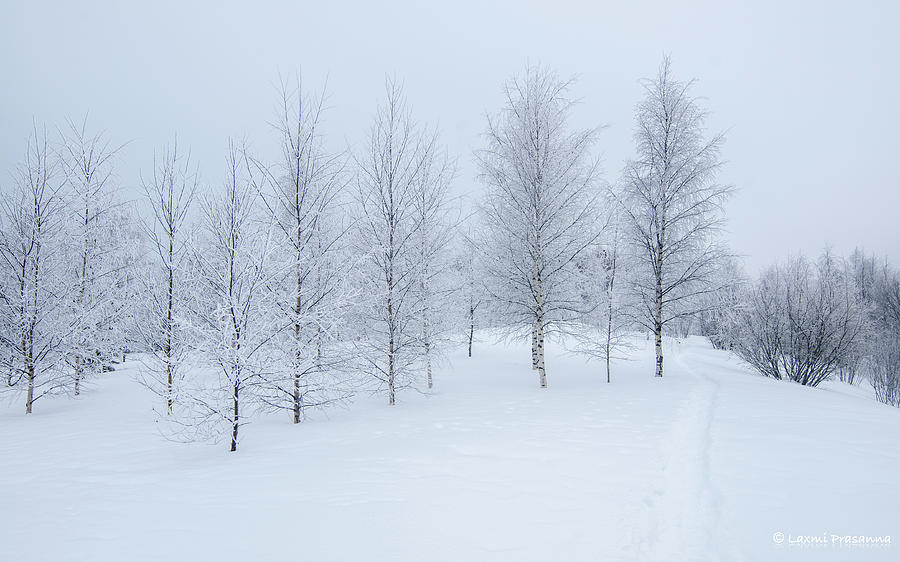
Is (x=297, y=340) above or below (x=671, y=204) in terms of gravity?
below

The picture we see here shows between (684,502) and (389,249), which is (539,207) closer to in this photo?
(389,249)

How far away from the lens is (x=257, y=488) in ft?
15.9

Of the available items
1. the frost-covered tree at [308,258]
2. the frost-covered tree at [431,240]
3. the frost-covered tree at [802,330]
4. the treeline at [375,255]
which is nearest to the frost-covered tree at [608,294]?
the treeline at [375,255]

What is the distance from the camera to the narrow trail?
11.3 ft

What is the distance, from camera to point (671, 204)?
553 inches

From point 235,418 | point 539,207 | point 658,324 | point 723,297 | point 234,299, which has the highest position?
point 539,207

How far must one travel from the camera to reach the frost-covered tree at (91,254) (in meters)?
12.4

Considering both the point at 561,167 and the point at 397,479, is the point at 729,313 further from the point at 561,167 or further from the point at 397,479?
Answer: the point at 397,479

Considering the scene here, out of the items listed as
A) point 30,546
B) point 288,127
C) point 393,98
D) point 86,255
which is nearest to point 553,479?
point 30,546

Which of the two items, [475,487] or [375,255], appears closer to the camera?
[475,487]

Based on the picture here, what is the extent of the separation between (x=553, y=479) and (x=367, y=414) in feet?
18.3

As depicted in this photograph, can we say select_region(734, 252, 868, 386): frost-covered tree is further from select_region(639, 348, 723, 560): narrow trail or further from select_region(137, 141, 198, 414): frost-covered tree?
select_region(137, 141, 198, 414): frost-covered tree

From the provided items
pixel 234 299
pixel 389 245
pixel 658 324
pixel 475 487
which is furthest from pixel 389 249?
pixel 658 324

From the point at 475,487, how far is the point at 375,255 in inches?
280
